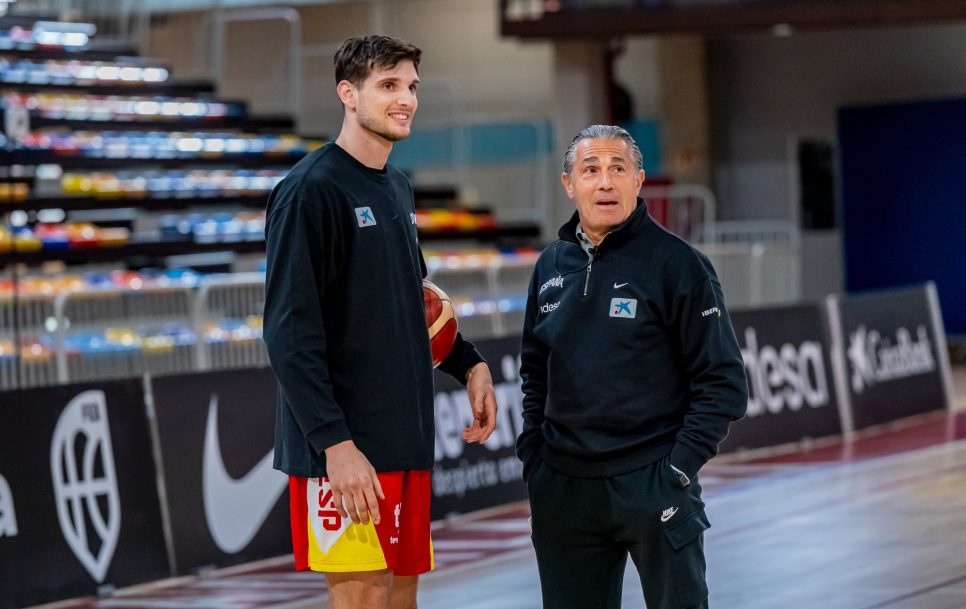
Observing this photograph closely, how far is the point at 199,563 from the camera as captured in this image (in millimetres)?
9070

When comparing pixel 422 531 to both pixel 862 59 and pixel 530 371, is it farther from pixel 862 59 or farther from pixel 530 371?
pixel 862 59

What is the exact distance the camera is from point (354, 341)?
4.36m

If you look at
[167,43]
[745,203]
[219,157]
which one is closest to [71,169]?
[219,157]

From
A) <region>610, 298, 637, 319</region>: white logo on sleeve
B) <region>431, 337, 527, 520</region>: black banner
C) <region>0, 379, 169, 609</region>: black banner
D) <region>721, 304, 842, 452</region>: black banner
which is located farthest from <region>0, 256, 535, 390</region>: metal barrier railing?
<region>610, 298, 637, 319</region>: white logo on sleeve

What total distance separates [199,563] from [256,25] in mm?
16912

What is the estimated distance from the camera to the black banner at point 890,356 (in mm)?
14648

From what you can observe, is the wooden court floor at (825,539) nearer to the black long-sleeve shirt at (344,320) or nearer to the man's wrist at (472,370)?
the man's wrist at (472,370)

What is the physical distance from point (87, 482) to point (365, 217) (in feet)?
15.1

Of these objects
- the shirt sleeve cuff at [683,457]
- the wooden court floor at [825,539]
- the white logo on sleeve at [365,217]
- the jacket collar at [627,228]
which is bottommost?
the wooden court floor at [825,539]

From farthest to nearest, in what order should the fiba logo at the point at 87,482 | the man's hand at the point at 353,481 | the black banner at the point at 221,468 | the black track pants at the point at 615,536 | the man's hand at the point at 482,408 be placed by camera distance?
the black banner at the point at 221,468
the fiba logo at the point at 87,482
the man's hand at the point at 482,408
the black track pants at the point at 615,536
the man's hand at the point at 353,481

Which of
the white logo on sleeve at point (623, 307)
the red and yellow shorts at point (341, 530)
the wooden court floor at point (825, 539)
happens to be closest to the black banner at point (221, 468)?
the wooden court floor at point (825, 539)

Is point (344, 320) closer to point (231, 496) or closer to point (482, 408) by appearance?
point (482, 408)

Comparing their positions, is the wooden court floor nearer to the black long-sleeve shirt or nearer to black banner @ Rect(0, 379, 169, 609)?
black banner @ Rect(0, 379, 169, 609)

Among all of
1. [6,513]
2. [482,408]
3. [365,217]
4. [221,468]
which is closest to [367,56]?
[365,217]
